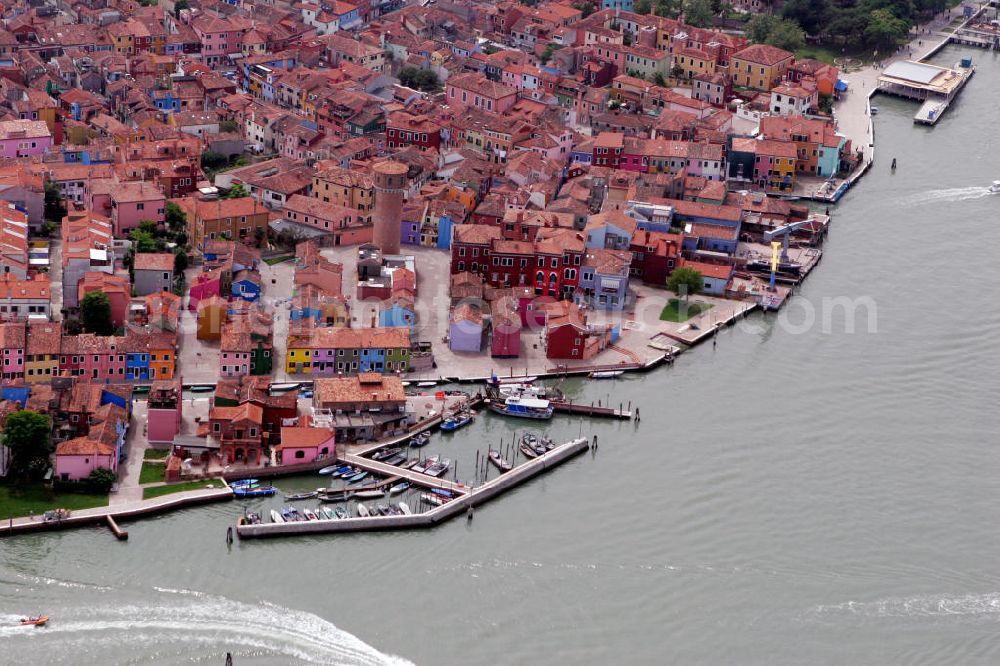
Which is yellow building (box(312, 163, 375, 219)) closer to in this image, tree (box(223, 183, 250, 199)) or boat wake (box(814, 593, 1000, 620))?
tree (box(223, 183, 250, 199))

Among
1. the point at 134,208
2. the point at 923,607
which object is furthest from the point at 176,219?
the point at 923,607

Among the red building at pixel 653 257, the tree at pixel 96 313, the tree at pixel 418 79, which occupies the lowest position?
the tree at pixel 96 313

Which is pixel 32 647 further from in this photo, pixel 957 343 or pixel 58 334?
pixel 957 343

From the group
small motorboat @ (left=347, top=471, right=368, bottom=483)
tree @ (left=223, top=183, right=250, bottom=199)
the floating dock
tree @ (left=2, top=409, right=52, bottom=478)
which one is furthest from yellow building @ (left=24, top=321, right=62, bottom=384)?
the floating dock

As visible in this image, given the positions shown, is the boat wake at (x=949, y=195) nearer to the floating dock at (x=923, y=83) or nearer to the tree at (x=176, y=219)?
the floating dock at (x=923, y=83)

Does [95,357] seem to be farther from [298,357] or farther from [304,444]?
[304,444]

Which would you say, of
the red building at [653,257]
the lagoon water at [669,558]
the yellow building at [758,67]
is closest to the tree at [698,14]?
the yellow building at [758,67]
